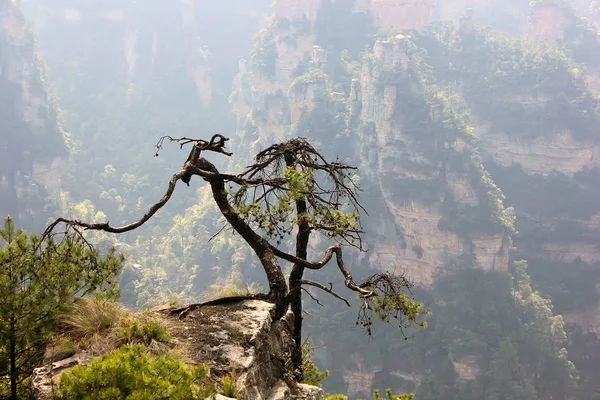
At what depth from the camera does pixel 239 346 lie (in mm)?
3859

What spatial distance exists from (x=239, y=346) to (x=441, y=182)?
120 feet

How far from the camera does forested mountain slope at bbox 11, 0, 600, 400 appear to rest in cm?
3350

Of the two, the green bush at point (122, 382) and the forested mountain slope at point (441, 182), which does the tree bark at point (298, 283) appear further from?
the forested mountain slope at point (441, 182)

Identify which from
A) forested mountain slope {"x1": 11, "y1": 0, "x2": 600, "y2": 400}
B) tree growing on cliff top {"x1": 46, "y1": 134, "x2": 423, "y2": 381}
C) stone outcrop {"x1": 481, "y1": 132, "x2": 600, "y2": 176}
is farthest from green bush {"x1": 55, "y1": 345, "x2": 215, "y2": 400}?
stone outcrop {"x1": 481, "y1": 132, "x2": 600, "y2": 176}

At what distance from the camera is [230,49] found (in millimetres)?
91938

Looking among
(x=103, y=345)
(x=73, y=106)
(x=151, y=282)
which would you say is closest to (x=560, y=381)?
(x=151, y=282)

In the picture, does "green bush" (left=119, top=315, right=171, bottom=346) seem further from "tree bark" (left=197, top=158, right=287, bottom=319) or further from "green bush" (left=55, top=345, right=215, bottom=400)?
"tree bark" (left=197, top=158, right=287, bottom=319)

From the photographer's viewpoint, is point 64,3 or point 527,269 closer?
point 527,269

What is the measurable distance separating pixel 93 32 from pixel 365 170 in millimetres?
63592

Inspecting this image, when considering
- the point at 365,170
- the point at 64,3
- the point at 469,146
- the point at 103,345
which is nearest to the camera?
the point at 103,345

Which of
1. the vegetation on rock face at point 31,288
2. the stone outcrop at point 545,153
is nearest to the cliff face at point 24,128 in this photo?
the stone outcrop at point 545,153

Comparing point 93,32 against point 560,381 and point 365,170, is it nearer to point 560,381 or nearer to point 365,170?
point 365,170

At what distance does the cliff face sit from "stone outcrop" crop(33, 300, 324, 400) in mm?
48297

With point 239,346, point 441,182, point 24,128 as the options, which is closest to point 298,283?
point 239,346
